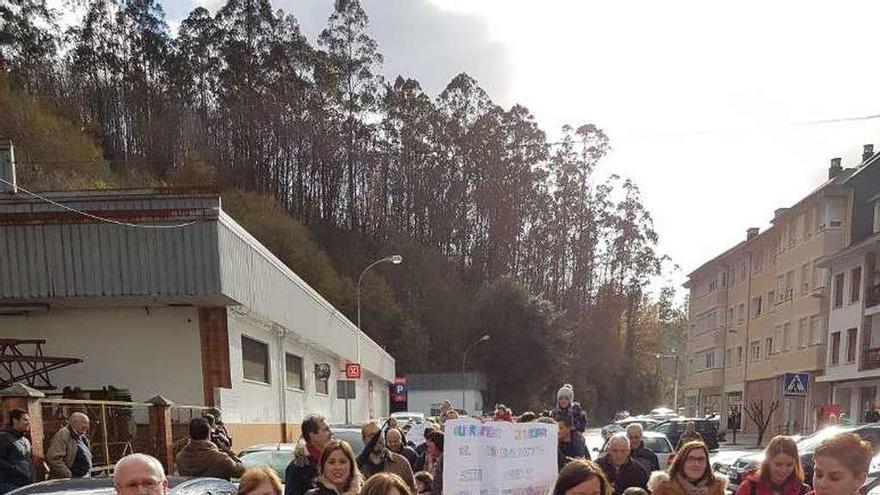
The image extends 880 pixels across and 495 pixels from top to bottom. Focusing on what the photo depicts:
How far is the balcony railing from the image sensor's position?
103 ft

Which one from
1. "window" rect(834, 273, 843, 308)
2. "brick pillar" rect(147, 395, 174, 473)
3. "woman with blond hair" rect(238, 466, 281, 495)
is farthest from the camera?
"window" rect(834, 273, 843, 308)

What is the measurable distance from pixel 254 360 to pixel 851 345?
2819 centimetres

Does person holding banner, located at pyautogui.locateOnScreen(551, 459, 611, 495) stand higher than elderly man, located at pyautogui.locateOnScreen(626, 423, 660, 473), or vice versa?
person holding banner, located at pyautogui.locateOnScreen(551, 459, 611, 495)

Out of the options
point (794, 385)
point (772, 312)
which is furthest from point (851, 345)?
point (794, 385)

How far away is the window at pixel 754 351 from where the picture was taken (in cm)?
4540

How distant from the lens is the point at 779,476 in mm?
4691

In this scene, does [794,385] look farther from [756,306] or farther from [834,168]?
[756,306]

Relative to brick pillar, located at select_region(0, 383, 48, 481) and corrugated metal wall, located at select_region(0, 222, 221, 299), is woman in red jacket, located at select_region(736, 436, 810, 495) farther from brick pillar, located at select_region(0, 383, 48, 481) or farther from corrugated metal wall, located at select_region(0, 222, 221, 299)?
corrugated metal wall, located at select_region(0, 222, 221, 299)

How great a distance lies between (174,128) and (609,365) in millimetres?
45268

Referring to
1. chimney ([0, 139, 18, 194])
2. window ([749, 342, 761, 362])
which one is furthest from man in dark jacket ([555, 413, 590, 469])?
window ([749, 342, 761, 362])

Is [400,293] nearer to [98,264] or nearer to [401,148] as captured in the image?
[401,148]

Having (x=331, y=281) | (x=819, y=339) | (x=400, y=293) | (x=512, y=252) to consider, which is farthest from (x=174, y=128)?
(x=819, y=339)

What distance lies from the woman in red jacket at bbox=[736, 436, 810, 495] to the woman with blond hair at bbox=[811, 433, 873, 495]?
1394 millimetres

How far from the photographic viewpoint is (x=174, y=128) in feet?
185
